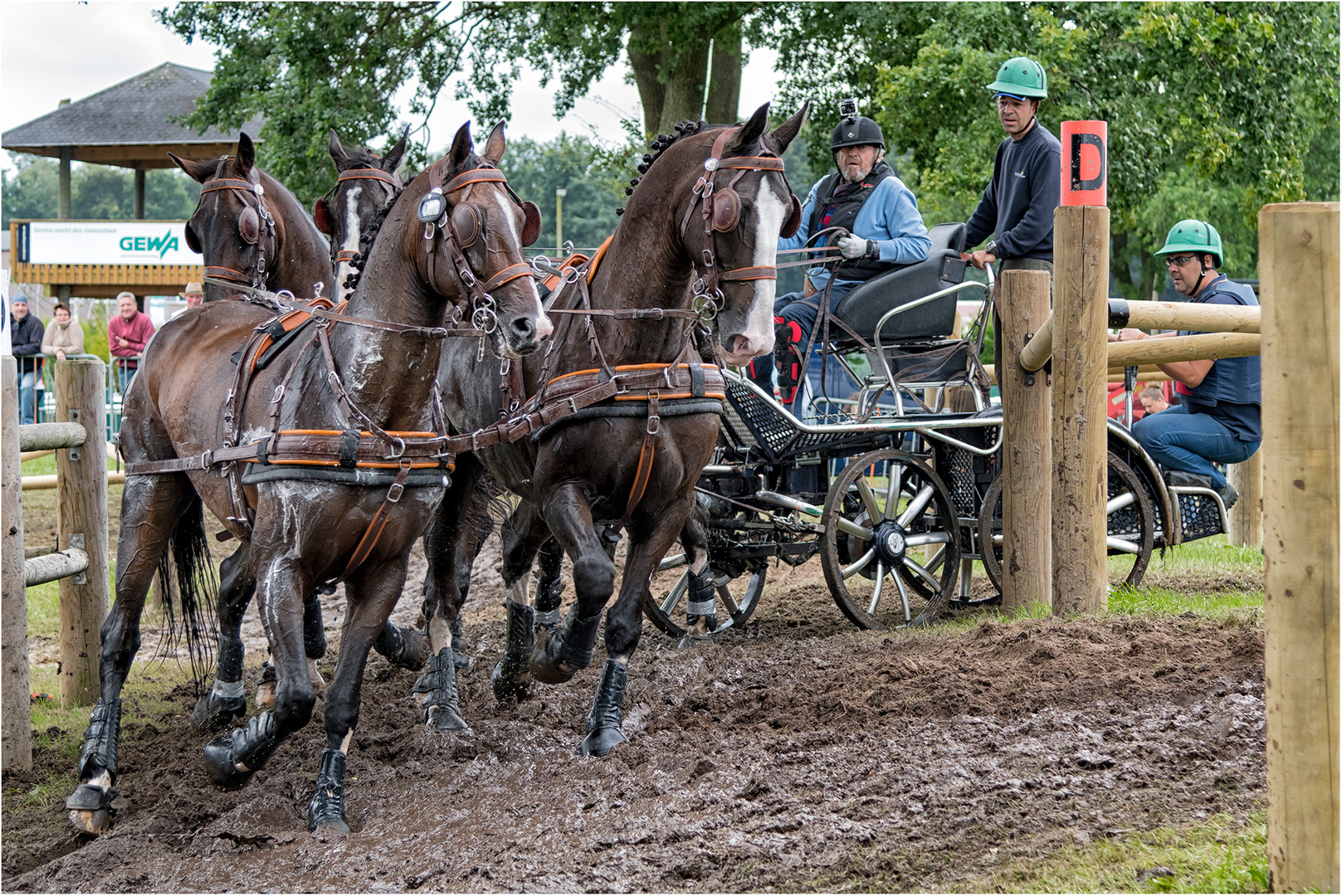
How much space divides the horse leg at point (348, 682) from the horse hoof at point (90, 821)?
1031mm

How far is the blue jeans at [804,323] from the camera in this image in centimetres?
693

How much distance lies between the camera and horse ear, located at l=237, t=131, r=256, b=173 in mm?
5582

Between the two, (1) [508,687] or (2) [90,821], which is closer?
(2) [90,821]

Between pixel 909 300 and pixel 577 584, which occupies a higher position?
pixel 909 300

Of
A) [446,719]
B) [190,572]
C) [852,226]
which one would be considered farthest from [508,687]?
Answer: [852,226]

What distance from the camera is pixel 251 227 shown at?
226 inches

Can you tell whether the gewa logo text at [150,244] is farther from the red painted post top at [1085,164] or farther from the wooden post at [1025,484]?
the red painted post top at [1085,164]

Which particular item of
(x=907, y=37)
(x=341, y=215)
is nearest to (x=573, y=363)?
(x=341, y=215)

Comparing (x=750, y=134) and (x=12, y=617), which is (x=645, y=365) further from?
(x=12, y=617)

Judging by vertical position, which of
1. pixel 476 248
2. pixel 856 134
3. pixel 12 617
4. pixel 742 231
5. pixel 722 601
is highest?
pixel 856 134

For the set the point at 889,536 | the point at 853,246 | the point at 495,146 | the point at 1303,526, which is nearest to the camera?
the point at 1303,526

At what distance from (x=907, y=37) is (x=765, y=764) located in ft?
37.3

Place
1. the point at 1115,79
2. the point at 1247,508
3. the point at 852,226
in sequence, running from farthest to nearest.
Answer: the point at 1115,79 → the point at 1247,508 → the point at 852,226

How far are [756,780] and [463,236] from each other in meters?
2.13
